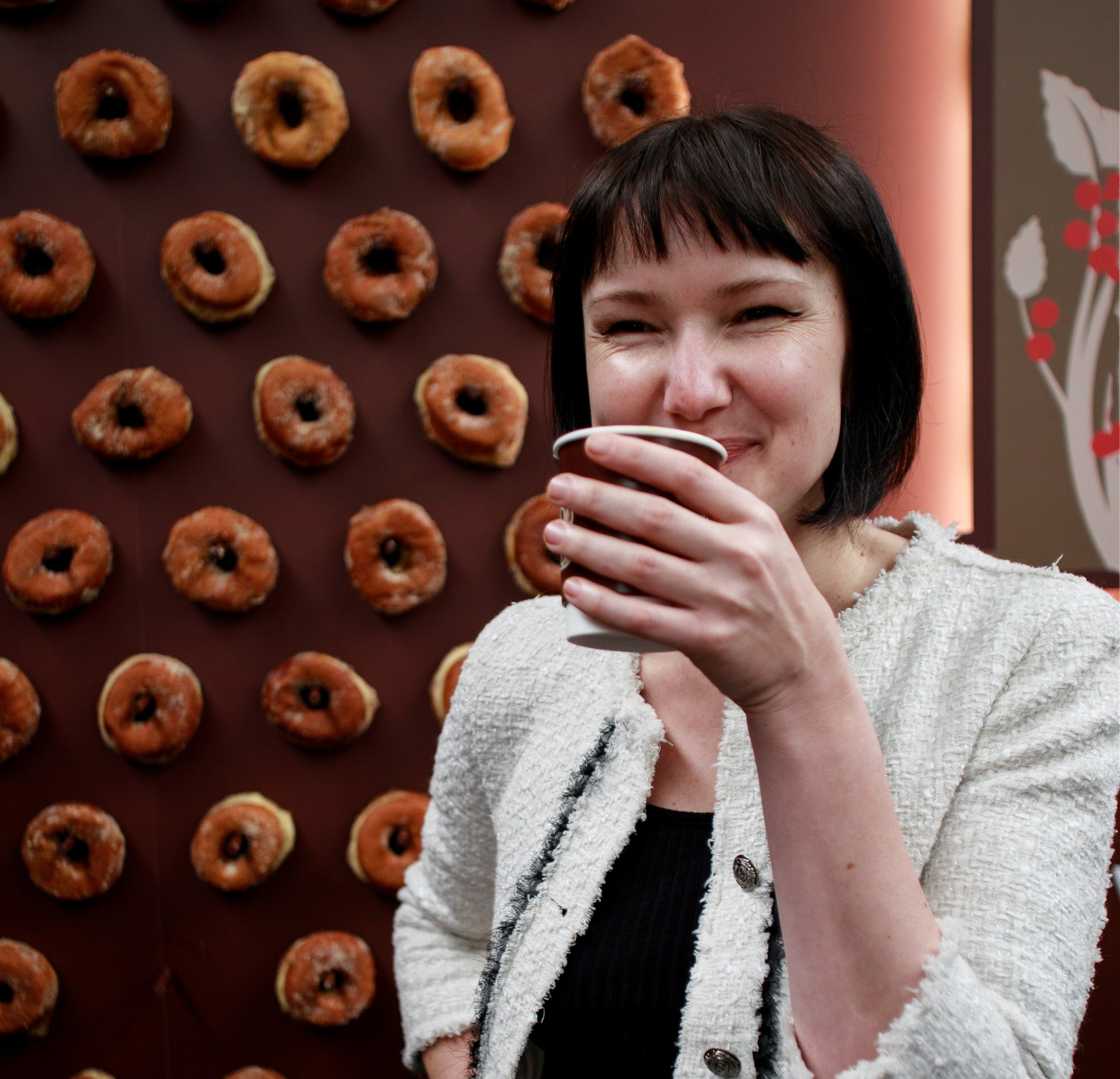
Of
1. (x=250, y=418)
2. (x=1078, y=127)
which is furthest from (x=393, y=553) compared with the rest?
(x=1078, y=127)

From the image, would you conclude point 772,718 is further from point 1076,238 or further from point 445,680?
point 1076,238

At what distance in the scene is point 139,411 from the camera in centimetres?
164

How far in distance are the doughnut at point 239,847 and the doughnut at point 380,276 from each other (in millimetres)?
1037

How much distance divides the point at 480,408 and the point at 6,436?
0.95 metres

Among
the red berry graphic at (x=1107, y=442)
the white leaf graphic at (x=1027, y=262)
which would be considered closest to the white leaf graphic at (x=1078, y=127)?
the white leaf graphic at (x=1027, y=262)

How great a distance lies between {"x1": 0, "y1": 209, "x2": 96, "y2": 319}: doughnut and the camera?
161 cm

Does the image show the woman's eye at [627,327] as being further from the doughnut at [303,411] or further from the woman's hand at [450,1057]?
the doughnut at [303,411]

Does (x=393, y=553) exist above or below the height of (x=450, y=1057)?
above

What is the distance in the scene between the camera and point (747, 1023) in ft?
2.12

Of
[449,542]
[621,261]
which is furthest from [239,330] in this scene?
[621,261]

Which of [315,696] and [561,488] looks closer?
[561,488]

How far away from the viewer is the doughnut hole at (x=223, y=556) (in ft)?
5.37

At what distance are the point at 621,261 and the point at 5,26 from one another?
5.52 ft

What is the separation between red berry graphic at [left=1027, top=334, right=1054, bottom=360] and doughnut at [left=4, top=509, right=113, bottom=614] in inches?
76.9
